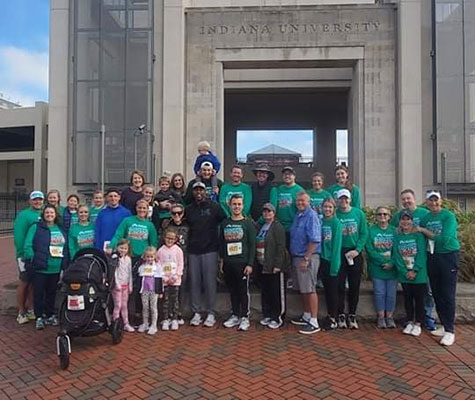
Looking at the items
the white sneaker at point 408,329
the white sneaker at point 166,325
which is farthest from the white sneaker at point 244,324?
the white sneaker at point 408,329

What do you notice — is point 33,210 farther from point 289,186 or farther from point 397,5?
point 397,5

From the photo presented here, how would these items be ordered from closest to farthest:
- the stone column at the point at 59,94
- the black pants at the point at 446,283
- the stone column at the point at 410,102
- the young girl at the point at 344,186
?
the black pants at the point at 446,283 → the young girl at the point at 344,186 → the stone column at the point at 410,102 → the stone column at the point at 59,94

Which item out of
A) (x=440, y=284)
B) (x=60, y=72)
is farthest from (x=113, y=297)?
(x=60, y=72)

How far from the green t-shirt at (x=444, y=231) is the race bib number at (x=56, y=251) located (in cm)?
502

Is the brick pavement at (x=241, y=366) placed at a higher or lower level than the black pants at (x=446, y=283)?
lower

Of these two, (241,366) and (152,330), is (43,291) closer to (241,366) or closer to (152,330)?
(152,330)

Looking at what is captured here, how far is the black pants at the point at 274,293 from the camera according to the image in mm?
6742

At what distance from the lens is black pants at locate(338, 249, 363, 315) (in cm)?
665

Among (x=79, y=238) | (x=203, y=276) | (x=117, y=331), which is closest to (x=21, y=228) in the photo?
(x=79, y=238)

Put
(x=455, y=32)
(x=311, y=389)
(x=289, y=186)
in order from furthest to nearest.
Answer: (x=455, y=32) < (x=289, y=186) < (x=311, y=389)

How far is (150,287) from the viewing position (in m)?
6.50

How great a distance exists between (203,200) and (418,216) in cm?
300

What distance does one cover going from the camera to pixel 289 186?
7309 mm

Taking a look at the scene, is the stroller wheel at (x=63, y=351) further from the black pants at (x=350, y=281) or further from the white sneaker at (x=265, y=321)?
the black pants at (x=350, y=281)
